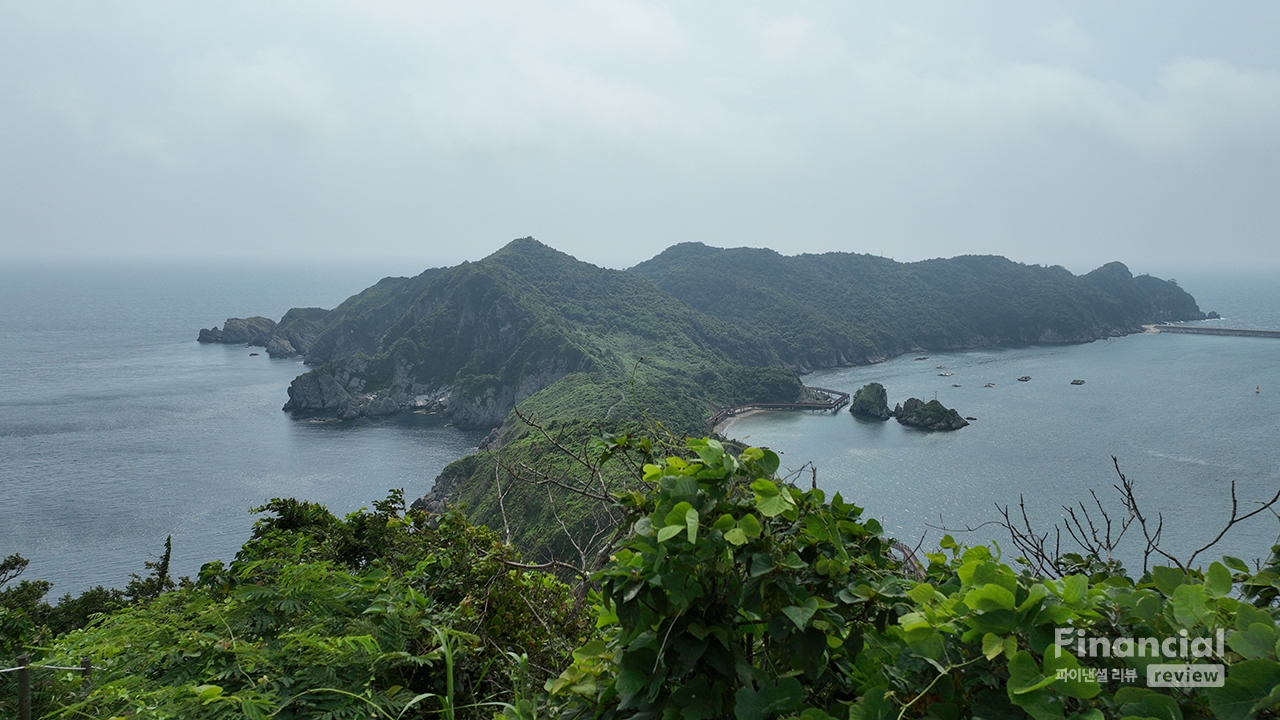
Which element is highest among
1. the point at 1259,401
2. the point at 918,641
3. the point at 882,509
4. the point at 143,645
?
the point at 918,641

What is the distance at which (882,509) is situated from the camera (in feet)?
141

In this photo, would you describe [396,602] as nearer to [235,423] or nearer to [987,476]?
[987,476]

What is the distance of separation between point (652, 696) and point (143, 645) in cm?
178

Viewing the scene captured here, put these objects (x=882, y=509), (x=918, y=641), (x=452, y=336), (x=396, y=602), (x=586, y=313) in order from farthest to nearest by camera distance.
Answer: (x=586, y=313) < (x=452, y=336) < (x=882, y=509) < (x=396, y=602) < (x=918, y=641)

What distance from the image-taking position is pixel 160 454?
5353 cm

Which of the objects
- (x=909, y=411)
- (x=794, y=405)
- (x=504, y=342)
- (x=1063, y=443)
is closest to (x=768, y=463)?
(x=1063, y=443)

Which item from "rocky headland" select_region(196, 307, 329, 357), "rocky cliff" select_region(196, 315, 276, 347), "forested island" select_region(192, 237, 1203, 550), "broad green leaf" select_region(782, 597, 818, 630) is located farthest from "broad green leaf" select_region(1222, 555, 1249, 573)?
"rocky cliff" select_region(196, 315, 276, 347)

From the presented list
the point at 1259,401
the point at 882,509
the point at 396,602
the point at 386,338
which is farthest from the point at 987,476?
the point at 386,338

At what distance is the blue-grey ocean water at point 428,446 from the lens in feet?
132

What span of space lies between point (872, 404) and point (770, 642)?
68.0 meters

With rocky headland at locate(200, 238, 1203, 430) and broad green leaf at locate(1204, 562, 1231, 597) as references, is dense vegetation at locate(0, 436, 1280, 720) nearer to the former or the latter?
broad green leaf at locate(1204, 562, 1231, 597)

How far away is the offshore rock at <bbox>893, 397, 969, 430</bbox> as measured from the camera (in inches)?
2373

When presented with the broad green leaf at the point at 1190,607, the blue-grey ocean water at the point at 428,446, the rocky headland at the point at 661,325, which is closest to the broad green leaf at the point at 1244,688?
the broad green leaf at the point at 1190,607

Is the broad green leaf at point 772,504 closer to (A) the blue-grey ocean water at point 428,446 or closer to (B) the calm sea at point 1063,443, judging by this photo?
(A) the blue-grey ocean water at point 428,446
